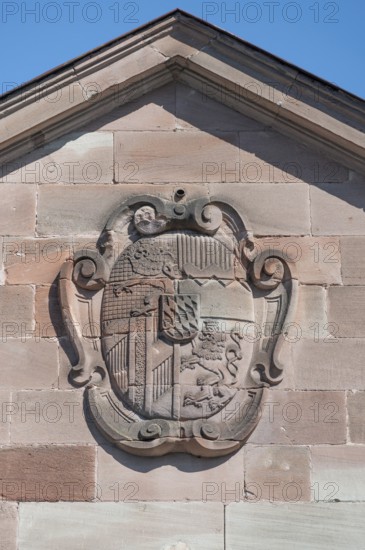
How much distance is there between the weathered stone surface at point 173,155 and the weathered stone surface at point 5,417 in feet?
6.21

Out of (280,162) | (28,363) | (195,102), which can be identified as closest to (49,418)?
(28,363)

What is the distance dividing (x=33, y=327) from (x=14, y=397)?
1.79 ft

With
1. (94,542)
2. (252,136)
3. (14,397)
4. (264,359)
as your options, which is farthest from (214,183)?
(94,542)

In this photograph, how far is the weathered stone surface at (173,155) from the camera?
10.5 m

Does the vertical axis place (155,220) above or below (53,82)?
below

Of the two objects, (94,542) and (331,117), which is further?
(331,117)

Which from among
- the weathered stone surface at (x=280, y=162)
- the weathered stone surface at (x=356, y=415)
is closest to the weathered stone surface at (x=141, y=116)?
the weathered stone surface at (x=280, y=162)

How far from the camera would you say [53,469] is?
9.72 meters

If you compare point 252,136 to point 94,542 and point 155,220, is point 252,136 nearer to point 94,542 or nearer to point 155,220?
point 155,220

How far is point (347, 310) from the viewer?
1012 centimetres

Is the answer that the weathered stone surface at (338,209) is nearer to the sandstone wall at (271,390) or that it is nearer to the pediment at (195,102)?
the sandstone wall at (271,390)

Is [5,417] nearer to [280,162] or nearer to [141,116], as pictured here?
[141,116]

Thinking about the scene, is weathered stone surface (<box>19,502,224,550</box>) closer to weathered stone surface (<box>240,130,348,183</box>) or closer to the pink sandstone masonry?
the pink sandstone masonry

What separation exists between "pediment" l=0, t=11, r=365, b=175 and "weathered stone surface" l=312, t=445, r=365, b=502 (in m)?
2.14
